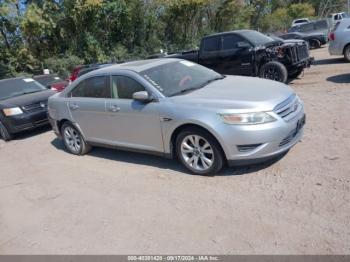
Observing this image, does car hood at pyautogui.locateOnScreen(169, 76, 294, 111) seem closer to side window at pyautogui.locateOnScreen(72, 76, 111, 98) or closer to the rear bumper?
side window at pyautogui.locateOnScreen(72, 76, 111, 98)

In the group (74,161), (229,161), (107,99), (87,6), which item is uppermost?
(87,6)

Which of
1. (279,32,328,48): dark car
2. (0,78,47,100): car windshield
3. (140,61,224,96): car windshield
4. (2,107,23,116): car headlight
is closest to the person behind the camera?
(140,61,224,96): car windshield

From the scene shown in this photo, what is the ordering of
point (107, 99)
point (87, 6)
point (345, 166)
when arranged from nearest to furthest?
point (345, 166) < point (107, 99) < point (87, 6)

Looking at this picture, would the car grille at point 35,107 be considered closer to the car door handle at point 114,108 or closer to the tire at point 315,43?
the car door handle at point 114,108

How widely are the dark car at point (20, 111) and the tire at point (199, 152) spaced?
546 centimetres

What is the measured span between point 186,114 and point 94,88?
7.03 feet

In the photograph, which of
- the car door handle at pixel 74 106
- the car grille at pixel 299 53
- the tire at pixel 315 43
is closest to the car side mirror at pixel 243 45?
the car grille at pixel 299 53

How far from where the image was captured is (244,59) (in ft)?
34.5

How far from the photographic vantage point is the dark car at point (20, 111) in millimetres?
9266

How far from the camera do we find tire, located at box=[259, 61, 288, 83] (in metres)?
9.81

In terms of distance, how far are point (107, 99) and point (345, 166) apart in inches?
143

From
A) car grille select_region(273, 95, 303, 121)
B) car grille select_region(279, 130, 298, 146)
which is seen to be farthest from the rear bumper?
car grille select_region(279, 130, 298, 146)

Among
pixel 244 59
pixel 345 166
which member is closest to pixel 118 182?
pixel 345 166

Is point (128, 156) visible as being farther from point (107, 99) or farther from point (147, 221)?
point (147, 221)
